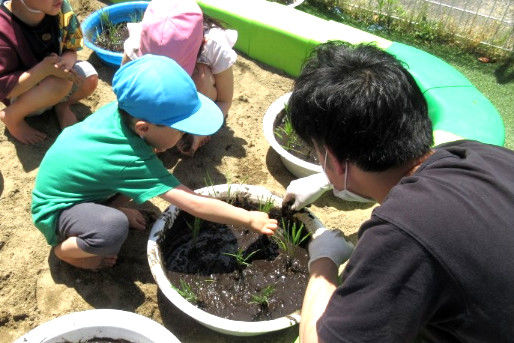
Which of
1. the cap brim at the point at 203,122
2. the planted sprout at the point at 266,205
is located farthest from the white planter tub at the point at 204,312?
the cap brim at the point at 203,122

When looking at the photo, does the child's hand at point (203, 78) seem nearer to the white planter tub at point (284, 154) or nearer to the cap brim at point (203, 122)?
the white planter tub at point (284, 154)

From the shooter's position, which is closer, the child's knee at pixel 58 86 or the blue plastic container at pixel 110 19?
the child's knee at pixel 58 86

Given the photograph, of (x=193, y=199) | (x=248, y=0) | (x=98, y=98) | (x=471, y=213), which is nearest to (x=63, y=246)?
(x=193, y=199)

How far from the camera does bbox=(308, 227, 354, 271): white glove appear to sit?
168 centimetres

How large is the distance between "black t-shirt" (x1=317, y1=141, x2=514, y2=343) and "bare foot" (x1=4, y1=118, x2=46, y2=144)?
2.11 meters

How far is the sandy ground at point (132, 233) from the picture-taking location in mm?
2037

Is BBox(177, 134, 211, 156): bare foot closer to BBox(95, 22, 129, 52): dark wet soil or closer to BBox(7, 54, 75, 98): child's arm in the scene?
BBox(7, 54, 75, 98): child's arm

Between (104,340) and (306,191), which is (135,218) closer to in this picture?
(104,340)

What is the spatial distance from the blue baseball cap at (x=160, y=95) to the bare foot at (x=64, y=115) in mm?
1070

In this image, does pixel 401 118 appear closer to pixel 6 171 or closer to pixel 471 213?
pixel 471 213

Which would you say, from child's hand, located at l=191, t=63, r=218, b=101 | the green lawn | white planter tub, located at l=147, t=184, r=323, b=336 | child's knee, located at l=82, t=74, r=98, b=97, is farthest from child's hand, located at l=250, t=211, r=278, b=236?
the green lawn

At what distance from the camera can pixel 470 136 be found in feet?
7.86

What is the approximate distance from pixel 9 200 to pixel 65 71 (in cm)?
71

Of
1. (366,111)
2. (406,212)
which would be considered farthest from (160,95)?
(406,212)
